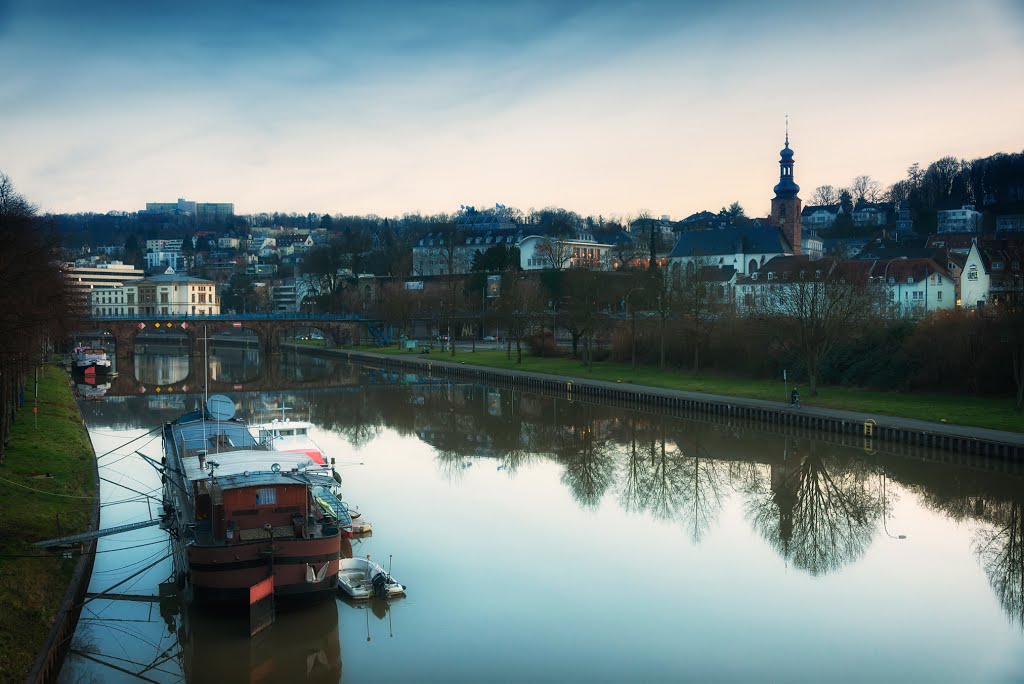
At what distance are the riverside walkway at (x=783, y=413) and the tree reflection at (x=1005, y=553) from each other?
5709 mm

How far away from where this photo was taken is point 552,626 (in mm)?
19484

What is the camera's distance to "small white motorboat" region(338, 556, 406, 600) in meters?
20.9

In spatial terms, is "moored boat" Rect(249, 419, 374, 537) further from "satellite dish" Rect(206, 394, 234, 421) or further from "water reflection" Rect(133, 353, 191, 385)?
"water reflection" Rect(133, 353, 191, 385)

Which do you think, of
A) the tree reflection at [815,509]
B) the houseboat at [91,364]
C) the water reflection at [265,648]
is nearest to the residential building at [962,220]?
the tree reflection at [815,509]

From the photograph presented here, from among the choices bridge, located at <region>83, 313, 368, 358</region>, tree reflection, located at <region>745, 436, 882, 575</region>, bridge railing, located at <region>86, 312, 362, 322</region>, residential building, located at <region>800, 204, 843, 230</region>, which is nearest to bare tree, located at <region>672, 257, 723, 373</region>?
tree reflection, located at <region>745, 436, 882, 575</region>

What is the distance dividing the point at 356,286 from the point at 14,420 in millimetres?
86147

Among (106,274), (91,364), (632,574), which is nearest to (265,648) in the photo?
(632,574)

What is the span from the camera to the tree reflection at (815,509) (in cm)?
2519

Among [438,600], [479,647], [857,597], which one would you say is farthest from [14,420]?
[857,597]

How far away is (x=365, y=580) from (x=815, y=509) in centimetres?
1592

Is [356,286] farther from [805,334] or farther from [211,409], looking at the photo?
[211,409]

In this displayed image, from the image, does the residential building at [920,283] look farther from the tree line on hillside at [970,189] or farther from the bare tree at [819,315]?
the tree line on hillside at [970,189]

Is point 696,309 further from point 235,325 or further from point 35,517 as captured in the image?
point 235,325

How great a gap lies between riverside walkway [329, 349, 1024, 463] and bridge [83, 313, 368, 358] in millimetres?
34340
